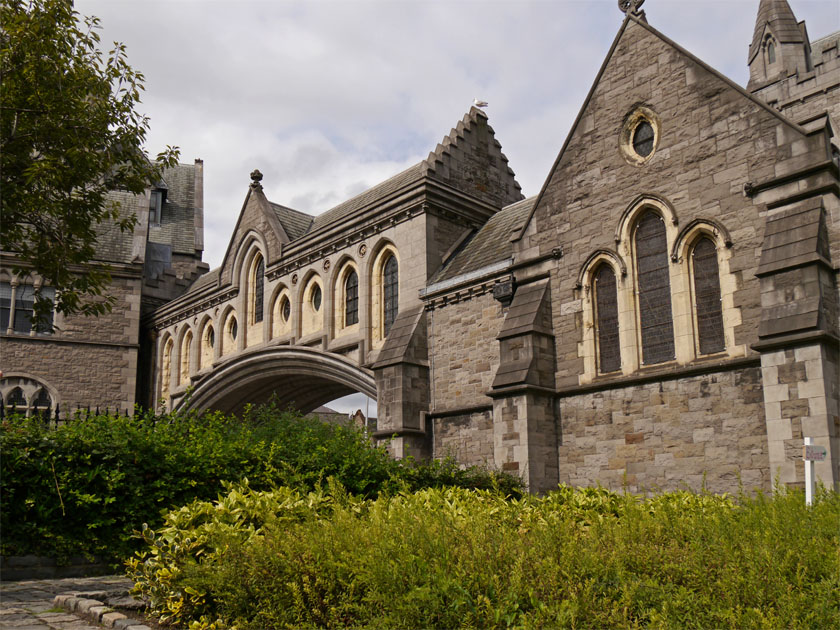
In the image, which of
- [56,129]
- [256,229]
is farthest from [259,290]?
[56,129]

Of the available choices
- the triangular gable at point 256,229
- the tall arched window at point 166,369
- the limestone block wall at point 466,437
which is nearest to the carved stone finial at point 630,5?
the limestone block wall at point 466,437

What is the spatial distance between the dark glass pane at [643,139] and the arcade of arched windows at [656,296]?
1006 mm

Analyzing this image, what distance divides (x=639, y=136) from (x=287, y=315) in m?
12.3

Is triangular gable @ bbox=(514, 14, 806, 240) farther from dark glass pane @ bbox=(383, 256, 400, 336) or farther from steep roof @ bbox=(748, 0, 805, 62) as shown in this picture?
steep roof @ bbox=(748, 0, 805, 62)

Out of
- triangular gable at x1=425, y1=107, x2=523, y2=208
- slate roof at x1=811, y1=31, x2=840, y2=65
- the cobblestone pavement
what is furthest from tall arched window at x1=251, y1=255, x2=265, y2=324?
slate roof at x1=811, y1=31, x2=840, y2=65

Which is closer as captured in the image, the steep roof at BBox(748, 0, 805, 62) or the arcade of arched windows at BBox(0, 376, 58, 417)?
the arcade of arched windows at BBox(0, 376, 58, 417)

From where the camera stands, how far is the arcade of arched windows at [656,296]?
39.7 ft

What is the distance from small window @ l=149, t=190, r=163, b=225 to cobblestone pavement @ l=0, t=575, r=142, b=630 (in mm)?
31095

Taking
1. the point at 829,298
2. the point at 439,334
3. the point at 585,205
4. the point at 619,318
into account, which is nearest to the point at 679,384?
the point at 619,318

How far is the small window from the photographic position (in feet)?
122

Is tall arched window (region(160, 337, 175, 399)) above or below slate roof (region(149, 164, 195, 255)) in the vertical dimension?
below

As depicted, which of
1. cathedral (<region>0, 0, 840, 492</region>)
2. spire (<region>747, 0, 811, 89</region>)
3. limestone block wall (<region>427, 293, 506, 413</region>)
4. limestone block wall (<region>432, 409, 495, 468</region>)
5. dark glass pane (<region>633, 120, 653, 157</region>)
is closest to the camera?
cathedral (<region>0, 0, 840, 492</region>)

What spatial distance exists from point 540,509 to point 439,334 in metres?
10.0

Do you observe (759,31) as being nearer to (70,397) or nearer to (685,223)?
(685,223)
